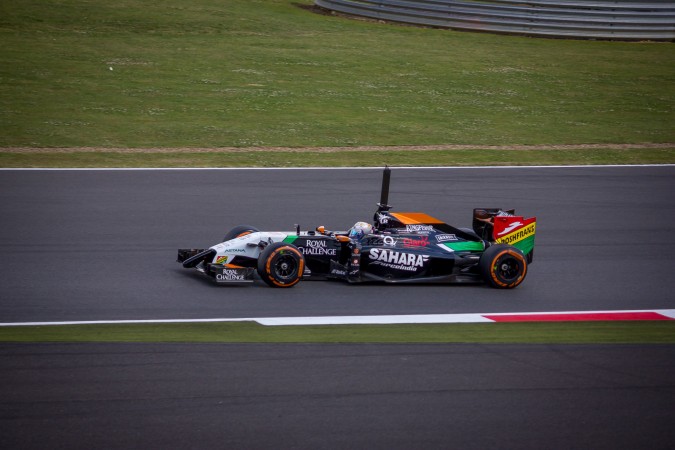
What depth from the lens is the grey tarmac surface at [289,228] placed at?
442 inches

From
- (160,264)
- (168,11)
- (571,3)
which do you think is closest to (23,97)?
(168,11)

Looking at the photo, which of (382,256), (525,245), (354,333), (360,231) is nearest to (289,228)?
(360,231)

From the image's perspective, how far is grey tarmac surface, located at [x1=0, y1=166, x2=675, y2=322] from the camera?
11219 millimetres

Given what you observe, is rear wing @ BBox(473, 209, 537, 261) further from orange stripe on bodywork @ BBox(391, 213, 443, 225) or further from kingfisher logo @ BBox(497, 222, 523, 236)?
orange stripe on bodywork @ BBox(391, 213, 443, 225)

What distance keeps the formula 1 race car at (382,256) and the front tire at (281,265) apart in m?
0.01

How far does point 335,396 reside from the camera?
8.17 meters

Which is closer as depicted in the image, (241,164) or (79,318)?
(79,318)

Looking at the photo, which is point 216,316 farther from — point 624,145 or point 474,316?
point 624,145

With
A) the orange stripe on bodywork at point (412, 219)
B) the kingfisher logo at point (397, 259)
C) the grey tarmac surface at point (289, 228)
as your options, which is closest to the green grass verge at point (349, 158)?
the grey tarmac surface at point (289, 228)

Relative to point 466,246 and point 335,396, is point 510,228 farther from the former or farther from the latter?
point 335,396

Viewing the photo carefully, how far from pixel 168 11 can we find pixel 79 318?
25.8 meters

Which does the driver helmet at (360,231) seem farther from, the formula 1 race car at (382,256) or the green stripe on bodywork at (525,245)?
the green stripe on bodywork at (525,245)

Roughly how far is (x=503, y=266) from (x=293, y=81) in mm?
16614

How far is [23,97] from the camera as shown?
79.5 feet
